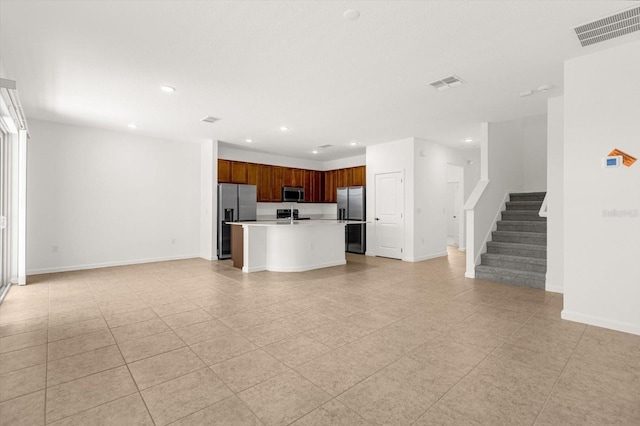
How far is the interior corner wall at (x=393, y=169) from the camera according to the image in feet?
23.4

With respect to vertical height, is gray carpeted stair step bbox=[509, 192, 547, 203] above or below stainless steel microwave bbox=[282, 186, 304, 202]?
below

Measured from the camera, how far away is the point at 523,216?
19.9 feet

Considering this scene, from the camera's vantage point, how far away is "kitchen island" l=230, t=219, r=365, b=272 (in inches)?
231

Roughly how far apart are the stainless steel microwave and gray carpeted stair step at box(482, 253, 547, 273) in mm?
5295

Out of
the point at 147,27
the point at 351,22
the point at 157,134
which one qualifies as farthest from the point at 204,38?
the point at 157,134

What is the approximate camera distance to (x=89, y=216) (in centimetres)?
628

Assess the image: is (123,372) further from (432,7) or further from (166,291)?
(432,7)

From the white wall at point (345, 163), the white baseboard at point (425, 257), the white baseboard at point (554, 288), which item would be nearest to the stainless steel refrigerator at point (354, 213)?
the white wall at point (345, 163)

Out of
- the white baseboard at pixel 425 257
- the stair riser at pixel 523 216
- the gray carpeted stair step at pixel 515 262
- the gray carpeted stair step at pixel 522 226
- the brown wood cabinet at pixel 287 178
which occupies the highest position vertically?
the brown wood cabinet at pixel 287 178

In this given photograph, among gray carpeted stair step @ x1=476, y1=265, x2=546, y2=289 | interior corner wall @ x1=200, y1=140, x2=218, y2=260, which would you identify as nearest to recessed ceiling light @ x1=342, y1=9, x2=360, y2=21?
gray carpeted stair step @ x1=476, y1=265, x2=546, y2=289

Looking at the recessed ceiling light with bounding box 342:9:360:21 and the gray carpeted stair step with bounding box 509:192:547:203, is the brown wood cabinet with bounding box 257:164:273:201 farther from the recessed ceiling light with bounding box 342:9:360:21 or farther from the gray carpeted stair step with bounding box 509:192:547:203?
the recessed ceiling light with bounding box 342:9:360:21

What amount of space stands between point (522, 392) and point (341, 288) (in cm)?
282

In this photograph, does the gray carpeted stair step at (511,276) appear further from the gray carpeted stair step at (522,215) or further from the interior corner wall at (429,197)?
the interior corner wall at (429,197)

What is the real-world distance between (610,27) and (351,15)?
233cm
